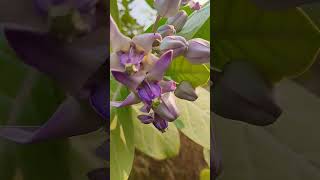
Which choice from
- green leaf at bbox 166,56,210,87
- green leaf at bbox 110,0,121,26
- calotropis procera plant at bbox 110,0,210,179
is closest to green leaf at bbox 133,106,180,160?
calotropis procera plant at bbox 110,0,210,179

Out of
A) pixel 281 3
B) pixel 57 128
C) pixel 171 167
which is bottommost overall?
A: pixel 171 167

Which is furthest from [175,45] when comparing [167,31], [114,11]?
[114,11]

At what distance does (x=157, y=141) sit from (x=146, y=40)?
0.69 feet

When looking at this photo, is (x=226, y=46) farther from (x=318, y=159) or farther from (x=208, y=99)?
(x=318, y=159)

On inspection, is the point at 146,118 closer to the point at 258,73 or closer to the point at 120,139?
the point at 120,139

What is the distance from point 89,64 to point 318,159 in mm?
433

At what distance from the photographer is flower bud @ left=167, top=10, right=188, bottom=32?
0.85 m

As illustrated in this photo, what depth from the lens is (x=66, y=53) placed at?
0.80m

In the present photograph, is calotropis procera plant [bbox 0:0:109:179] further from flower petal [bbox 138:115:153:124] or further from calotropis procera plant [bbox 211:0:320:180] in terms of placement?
calotropis procera plant [bbox 211:0:320:180]

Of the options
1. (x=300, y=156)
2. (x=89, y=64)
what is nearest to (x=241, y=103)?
(x=300, y=156)

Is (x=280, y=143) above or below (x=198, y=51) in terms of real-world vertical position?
below

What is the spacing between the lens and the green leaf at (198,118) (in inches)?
35.7

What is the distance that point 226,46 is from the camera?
86cm

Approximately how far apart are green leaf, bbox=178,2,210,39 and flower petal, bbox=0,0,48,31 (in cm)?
25
